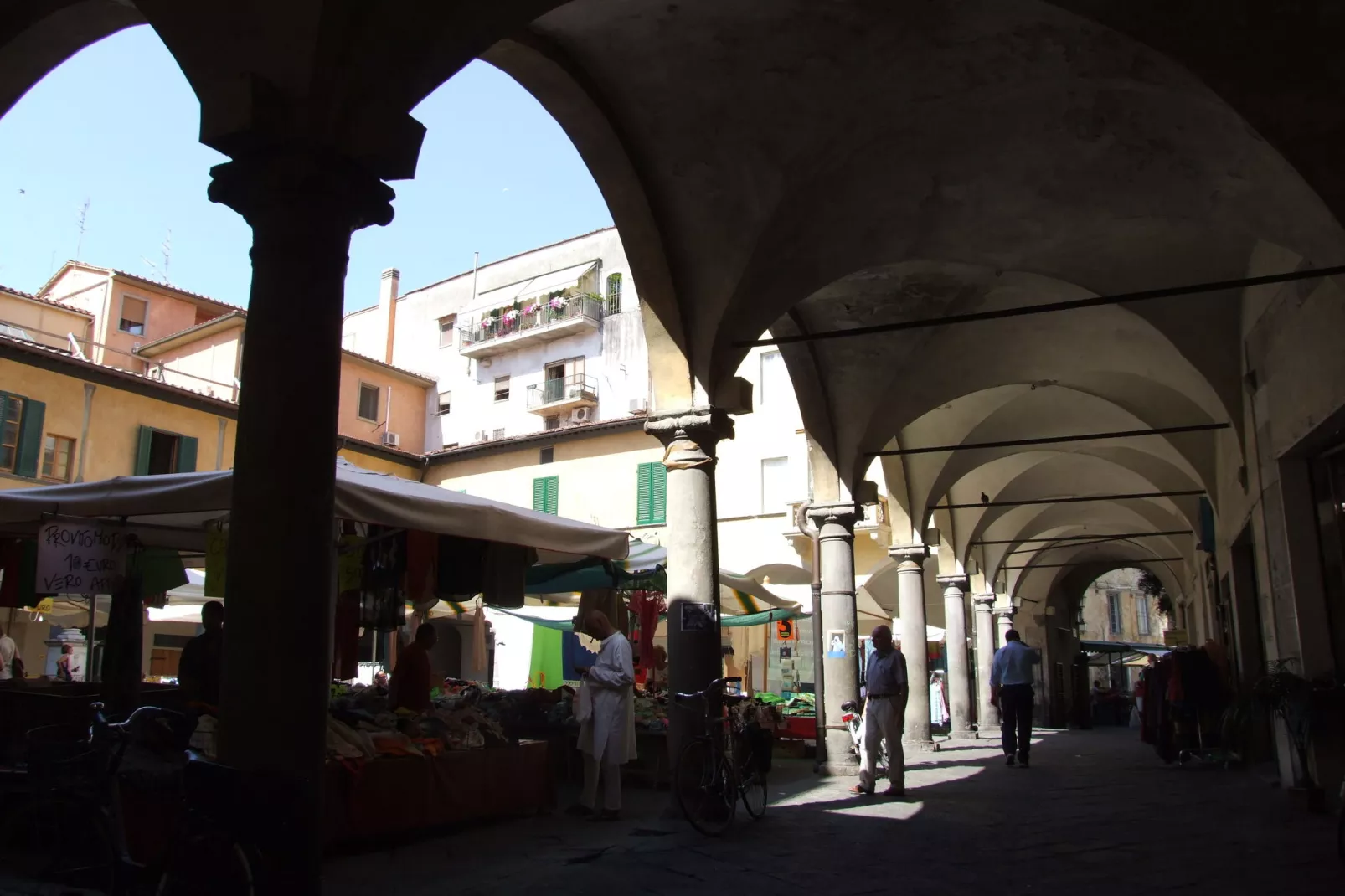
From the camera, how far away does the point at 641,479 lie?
25.2m

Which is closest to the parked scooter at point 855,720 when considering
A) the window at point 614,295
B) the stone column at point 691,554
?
the stone column at point 691,554

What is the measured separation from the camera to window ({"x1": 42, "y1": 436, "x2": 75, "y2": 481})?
19938 millimetres

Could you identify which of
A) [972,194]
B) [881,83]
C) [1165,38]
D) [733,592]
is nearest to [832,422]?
[733,592]

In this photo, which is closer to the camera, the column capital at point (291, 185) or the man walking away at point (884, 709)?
the column capital at point (291, 185)

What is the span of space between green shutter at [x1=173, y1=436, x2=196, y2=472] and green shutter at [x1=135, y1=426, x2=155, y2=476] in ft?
2.41

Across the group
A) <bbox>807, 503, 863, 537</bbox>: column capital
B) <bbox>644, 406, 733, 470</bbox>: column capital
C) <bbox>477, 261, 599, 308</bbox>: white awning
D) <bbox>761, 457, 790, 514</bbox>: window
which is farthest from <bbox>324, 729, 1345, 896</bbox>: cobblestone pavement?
<bbox>477, 261, 599, 308</bbox>: white awning

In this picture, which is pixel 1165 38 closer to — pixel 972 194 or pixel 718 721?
pixel 972 194

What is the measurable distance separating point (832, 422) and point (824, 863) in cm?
639

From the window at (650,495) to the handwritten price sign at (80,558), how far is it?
1858 centimetres

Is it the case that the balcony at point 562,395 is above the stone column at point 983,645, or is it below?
above

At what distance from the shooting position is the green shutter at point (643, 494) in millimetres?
24859

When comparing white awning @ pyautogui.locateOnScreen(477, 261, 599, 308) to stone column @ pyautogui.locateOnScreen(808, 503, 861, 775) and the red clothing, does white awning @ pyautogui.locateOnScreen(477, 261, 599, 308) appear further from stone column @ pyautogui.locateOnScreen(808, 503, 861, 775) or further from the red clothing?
the red clothing

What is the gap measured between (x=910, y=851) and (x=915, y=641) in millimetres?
8027

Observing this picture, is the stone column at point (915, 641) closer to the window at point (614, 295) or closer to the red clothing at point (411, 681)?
the red clothing at point (411, 681)
